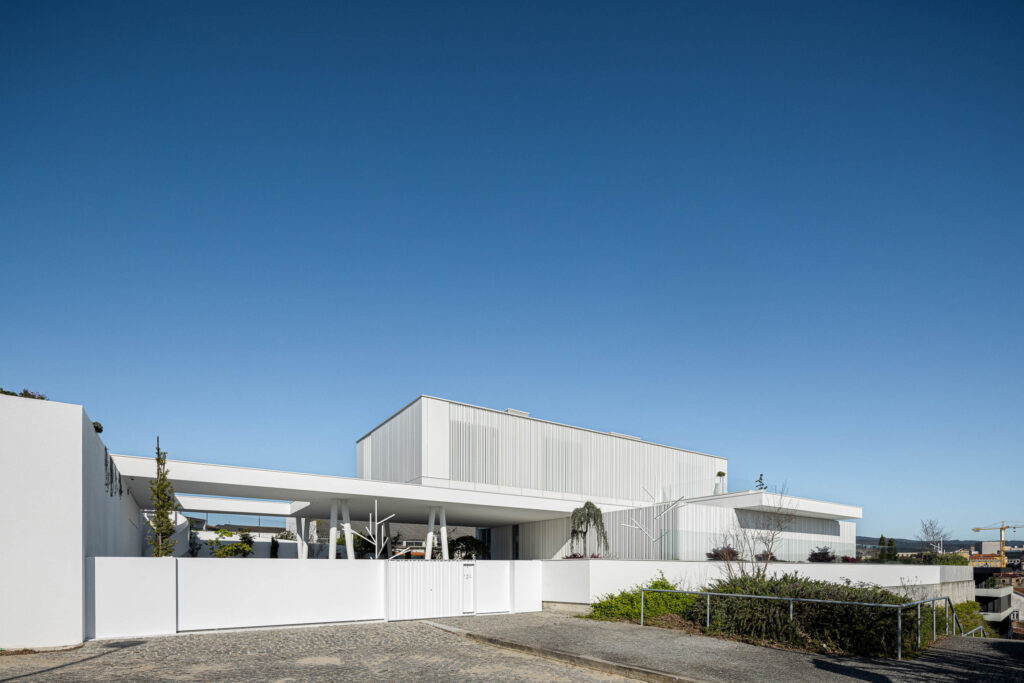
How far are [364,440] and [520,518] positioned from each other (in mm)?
11760

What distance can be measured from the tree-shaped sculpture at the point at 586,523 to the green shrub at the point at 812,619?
32.8 feet

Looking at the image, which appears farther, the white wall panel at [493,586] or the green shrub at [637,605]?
the white wall panel at [493,586]

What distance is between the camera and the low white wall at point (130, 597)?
13.6m

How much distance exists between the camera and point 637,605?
17.3 metres

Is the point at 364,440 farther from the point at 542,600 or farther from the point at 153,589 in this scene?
the point at 153,589

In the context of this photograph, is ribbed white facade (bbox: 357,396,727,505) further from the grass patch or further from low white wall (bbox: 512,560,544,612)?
the grass patch

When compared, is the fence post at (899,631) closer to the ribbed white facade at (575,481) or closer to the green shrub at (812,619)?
the green shrub at (812,619)

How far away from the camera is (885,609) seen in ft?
39.5

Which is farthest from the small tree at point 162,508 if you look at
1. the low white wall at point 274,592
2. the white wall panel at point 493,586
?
the white wall panel at point 493,586

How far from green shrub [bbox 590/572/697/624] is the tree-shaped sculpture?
6.87m

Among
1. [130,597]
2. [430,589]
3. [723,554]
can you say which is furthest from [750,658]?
[723,554]

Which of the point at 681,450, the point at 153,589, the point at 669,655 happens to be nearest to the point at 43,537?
the point at 153,589

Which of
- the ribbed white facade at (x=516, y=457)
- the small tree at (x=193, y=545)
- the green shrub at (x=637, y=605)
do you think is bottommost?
the small tree at (x=193, y=545)

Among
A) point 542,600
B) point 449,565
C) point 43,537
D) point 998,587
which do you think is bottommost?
point 998,587
